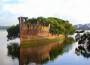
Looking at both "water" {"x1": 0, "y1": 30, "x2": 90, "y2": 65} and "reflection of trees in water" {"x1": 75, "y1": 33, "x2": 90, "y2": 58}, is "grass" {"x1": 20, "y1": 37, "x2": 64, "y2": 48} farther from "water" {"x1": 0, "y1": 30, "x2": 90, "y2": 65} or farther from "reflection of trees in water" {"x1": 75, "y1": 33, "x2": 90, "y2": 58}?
"reflection of trees in water" {"x1": 75, "y1": 33, "x2": 90, "y2": 58}

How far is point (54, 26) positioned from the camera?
9.45 feet

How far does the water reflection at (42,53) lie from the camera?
286 centimetres

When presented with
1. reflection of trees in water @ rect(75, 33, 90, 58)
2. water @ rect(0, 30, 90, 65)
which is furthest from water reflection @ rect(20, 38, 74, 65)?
reflection of trees in water @ rect(75, 33, 90, 58)

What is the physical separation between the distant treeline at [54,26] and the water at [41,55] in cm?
9

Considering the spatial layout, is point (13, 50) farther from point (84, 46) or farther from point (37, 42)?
point (84, 46)

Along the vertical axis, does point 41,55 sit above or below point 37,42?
below

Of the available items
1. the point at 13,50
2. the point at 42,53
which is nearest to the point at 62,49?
the point at 42,53

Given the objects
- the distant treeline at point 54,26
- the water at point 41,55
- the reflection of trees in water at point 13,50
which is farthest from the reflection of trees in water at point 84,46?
the reflection of trees in water at point 13,50

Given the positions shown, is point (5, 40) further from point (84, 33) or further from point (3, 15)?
point (84, 33)

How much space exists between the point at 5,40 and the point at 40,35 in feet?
1.24

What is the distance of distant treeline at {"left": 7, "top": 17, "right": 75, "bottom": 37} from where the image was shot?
285 centimetres

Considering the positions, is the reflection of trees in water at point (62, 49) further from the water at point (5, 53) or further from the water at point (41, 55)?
the water at point (5, 53)

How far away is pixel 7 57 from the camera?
2873mm

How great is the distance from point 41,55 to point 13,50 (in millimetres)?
305
